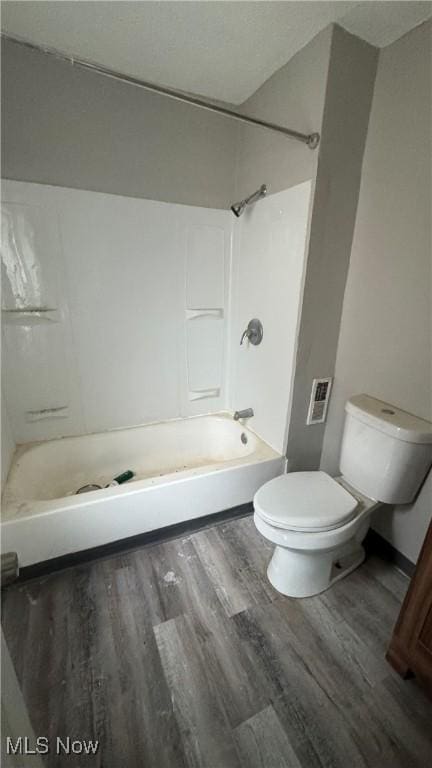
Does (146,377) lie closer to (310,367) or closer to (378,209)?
(310,367)

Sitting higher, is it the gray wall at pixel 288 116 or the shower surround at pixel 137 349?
the gray wall at pixel 288 116

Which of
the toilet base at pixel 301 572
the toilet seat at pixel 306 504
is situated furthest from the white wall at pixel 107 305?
the toilet base at pixel 301 572

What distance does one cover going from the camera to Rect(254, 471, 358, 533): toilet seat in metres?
1.19

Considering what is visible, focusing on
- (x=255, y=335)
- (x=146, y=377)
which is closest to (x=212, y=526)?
(x=146, y=377)

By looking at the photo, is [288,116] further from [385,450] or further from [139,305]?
[385,450]

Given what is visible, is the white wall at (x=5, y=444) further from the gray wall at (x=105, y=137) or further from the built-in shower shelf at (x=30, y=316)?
the gray wall at (x=105, y=137)

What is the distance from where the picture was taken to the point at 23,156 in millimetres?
1423

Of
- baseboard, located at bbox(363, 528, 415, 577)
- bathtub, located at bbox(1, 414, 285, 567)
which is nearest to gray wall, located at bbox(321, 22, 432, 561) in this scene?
baseboard, located at bbox(363, 528, 415, 577)

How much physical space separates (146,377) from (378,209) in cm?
152

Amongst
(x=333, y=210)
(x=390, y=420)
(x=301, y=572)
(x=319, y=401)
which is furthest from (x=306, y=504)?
(x=333, y=210)

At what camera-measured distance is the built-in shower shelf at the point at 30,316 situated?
1.56m

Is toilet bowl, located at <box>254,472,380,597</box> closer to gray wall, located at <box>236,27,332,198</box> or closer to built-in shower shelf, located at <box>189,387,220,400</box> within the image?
built-in shower shelf, located at <box>189,387,220,400</box>

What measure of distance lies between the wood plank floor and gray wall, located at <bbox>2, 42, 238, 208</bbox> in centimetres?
195

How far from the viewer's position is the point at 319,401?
5.45 ft
